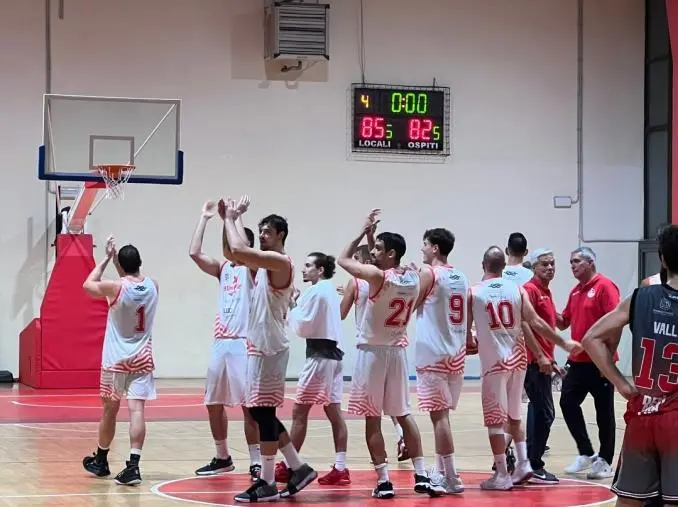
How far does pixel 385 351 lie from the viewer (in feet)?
26.7

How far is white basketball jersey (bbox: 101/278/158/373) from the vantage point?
880cm

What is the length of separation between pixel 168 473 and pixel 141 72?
1039 centimetres

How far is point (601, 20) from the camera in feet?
66.2

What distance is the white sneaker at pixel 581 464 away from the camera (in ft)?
30.9

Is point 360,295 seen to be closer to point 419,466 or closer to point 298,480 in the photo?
point 419,466

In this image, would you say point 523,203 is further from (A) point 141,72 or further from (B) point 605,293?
(B) point 605,293

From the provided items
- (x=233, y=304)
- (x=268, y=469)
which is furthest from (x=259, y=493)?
(x=233, y=304)

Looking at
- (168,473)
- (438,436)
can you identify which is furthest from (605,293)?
(168,473)

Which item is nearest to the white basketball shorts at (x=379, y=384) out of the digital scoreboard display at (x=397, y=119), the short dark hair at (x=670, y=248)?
the short dark hair at (x=670, y=248)

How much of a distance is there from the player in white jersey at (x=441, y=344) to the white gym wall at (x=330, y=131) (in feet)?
33.3

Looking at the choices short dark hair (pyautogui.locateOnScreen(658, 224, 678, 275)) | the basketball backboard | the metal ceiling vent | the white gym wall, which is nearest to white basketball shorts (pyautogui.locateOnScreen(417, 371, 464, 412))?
short dark hair (pyautogui.locateOnScreen(658, 224, 678, 275))

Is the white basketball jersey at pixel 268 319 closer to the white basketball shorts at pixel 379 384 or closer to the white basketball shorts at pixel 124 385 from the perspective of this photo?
the white basketball shorts at pixel 379 384

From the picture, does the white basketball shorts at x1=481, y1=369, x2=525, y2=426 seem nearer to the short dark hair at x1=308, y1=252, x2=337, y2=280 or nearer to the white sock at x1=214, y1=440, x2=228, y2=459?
the short dark hair at x1=308, y1=252, x2=337, y2=280

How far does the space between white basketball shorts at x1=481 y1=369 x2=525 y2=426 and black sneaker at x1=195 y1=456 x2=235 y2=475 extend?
6.99ft
